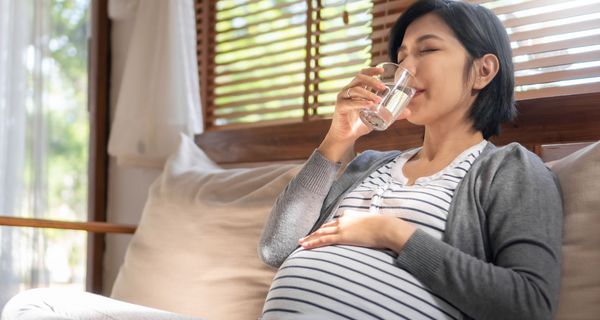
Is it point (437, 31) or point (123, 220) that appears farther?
point (123, 220)

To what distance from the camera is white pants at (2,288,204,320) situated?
49.6 inches

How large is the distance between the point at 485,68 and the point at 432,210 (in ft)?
1.01

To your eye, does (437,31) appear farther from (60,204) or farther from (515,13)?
(60,204)

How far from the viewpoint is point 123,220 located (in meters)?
2.88

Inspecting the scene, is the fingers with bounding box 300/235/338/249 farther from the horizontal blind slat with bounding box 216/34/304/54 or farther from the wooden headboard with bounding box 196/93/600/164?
the horizontal blind slat with bounding box 216/34/304/54

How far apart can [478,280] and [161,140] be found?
4.99ft

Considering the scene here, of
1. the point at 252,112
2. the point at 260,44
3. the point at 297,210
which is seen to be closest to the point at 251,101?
the point at 252,112

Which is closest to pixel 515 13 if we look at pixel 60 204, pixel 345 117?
pixel 345 117

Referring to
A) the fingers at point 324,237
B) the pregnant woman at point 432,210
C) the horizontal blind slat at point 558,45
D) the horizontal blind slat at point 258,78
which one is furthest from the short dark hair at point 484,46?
the horizontal blind slat at point 258,78

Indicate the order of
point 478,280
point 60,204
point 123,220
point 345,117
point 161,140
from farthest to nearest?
point 60,204, point 123,220, point 161,140, point 345,117, point 478,280

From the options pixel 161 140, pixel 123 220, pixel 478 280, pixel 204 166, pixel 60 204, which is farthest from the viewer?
pixel 60 204

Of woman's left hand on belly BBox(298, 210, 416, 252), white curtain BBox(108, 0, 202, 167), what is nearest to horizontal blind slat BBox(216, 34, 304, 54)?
white curtain BBox(108, 0, 202, 167)

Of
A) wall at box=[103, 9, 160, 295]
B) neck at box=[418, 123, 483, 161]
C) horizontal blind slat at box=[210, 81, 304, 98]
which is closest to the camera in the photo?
neck at box=[418, 123, 483, 161]

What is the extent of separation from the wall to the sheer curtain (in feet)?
0.99
